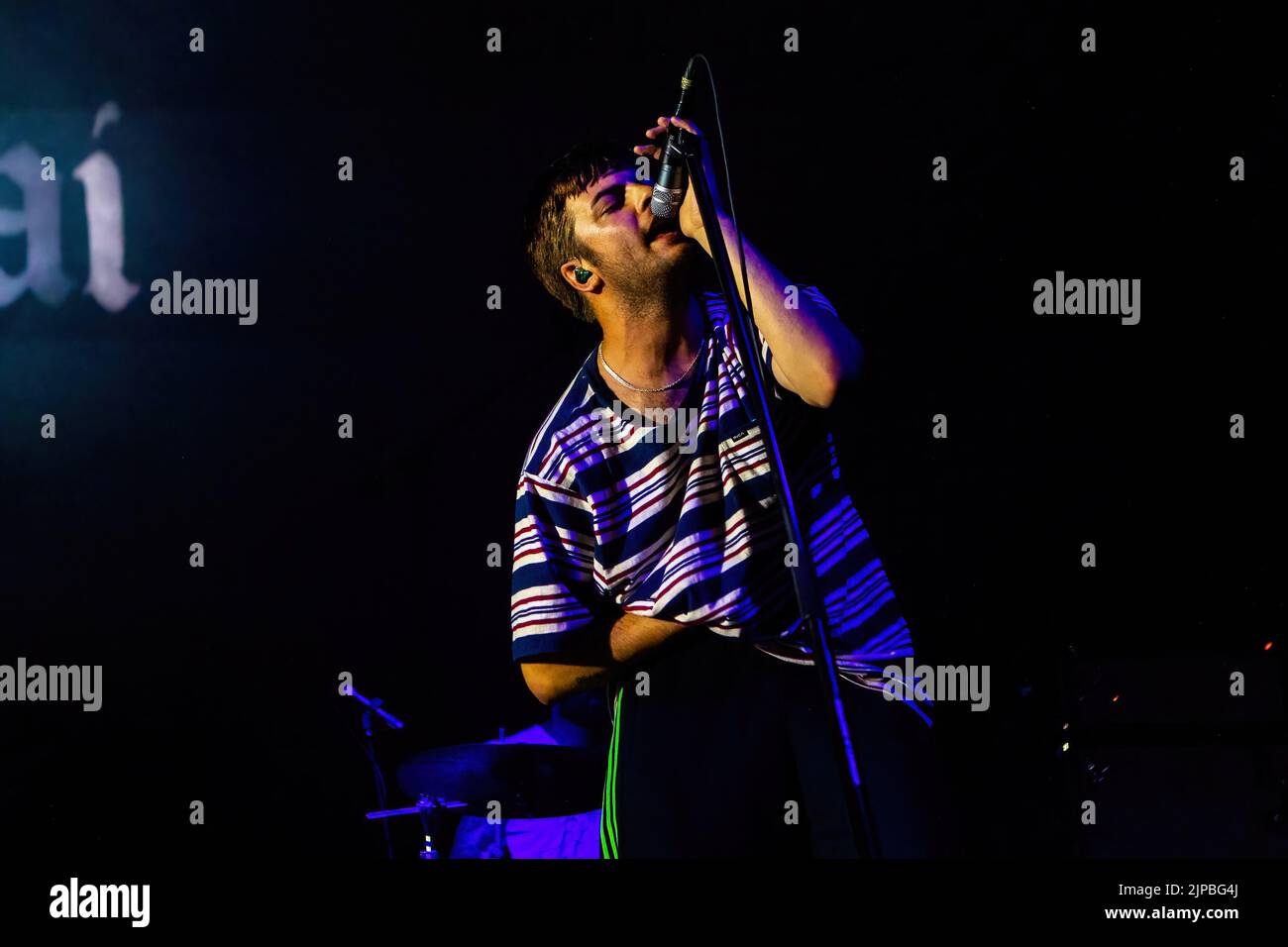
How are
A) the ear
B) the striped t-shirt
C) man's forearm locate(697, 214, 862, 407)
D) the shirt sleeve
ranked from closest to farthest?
man's forearm locate(697, 214, 862, 407)
the striped t-shirt
the shirt sleeve
the ear

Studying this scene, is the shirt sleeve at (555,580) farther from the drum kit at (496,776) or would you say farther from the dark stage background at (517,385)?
the dark stage background at (517,385)

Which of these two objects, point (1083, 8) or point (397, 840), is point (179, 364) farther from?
point (1083, 8)

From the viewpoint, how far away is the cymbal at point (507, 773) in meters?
2.41

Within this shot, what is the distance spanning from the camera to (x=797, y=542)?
1.22 meters

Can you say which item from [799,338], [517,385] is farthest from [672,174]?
[517,385]

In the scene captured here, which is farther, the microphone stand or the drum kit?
the drum kit

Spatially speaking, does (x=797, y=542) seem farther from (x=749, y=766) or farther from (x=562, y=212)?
(x=562, y=212)

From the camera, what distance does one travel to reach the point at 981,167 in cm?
253

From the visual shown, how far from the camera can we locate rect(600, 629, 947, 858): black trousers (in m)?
1.60

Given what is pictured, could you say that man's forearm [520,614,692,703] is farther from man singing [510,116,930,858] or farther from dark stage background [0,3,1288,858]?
dark stage background [0,3,1288,858]

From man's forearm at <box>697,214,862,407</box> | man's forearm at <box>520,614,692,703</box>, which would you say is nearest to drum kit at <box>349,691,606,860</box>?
man's forearm at <box>520,614,692,703</box>

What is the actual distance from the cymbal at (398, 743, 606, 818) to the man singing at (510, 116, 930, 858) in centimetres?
57

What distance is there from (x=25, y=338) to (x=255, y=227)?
2.09 feet

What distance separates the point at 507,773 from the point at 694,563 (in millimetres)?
970
